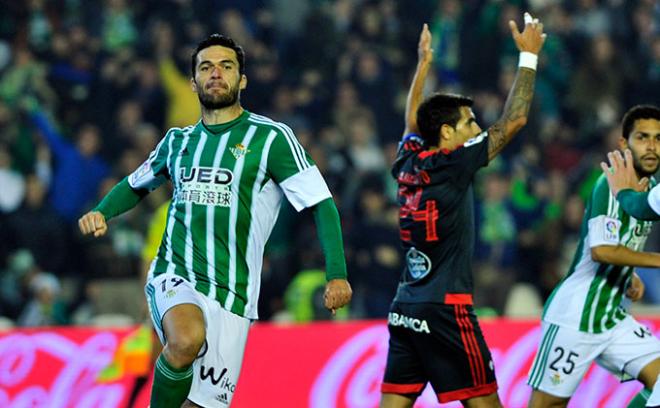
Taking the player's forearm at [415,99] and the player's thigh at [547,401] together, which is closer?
the player's thigh at [547,401]

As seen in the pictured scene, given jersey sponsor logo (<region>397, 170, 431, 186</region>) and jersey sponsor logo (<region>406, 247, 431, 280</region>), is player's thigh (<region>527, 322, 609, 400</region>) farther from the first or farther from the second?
jersey sponsor logo (<region>397, 170, 431, 186</region>)

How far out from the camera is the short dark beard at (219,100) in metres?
6.58

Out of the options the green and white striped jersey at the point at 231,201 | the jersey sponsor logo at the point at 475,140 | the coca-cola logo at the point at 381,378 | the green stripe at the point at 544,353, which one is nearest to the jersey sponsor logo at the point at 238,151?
the green and white striped jersey at the point at 231,201

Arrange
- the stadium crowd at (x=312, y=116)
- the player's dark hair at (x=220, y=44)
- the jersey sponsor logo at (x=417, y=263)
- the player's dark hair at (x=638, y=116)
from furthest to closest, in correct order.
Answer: the stadium crowd at (x=312, y=116) < the player's dark hair at (x=638, y=116) < the jersey sponsor logo at (x=417, y=263) < the player's dark hair at (x=220, y=44)

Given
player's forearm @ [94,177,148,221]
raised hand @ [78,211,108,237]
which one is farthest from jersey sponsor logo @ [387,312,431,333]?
raised hand @ [78,211,108,237]

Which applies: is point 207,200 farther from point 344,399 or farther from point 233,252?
point 344,399

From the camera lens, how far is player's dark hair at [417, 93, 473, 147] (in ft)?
22.8

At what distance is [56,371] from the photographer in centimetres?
989

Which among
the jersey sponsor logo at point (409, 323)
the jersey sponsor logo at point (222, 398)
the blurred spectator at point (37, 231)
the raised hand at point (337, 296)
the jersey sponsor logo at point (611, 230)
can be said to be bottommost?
the blurred spectator at point (37, 231)

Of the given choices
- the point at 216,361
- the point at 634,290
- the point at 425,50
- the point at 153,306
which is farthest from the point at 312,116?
the point at 216,361

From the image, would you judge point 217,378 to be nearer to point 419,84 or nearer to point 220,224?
point 220,224

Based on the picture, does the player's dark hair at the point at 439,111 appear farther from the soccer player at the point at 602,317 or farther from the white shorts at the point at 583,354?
the white shorts at the point at 583,354

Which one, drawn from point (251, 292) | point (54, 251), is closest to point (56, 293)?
point (54, 251)

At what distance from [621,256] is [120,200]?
282cm
